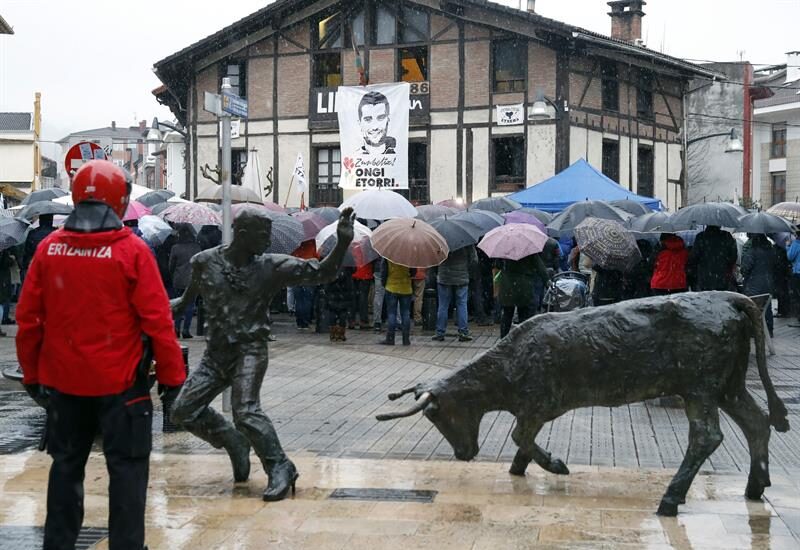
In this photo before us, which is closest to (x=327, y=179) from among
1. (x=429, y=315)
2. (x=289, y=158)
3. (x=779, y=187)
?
(x=289, y=158)

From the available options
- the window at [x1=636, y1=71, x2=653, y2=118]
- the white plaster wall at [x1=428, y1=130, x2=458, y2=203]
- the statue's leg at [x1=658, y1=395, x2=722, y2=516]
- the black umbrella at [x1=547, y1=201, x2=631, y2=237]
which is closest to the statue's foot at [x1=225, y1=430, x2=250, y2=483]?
the statue's leg at [x1=658, y1=395, x2=722, y2=516]

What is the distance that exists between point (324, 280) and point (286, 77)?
23.9 meters

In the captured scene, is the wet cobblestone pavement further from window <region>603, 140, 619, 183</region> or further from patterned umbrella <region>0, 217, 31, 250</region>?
window <region>603, 140, 619, 183</region>

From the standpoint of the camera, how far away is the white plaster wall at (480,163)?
27484mm

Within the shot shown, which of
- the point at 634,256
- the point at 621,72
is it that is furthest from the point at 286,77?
the point at 634,256

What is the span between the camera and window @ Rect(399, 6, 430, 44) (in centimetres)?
2833

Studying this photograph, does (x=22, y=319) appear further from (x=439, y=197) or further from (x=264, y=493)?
(x=439, y=197)

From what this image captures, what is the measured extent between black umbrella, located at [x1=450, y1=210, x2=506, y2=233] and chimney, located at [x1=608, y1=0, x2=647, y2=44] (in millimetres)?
20168

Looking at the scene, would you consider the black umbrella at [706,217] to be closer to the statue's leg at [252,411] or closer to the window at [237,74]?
the statue's leg at [252,411]

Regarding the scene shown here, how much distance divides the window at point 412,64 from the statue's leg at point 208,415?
22.4m

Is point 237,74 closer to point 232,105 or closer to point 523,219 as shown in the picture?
point 523,219

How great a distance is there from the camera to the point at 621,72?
94.7ft

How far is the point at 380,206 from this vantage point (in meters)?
17.6

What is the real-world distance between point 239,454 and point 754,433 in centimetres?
306
